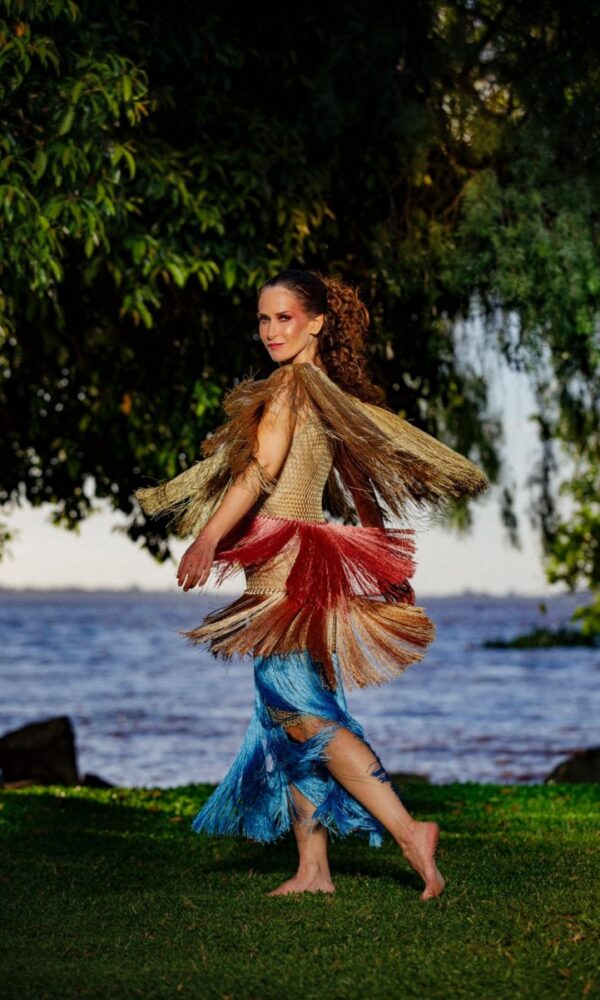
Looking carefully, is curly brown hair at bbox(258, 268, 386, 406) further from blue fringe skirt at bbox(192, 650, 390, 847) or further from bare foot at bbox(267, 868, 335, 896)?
bare foot at bbox(267, 868, 335, 896)

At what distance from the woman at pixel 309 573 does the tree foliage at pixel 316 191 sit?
7.57ft

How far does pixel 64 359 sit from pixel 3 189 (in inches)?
131

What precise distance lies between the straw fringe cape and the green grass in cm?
84

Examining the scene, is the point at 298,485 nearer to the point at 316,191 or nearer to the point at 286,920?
the point at 286,920

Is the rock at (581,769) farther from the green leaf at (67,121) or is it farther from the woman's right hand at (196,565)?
the woman's right hand at (196,565)

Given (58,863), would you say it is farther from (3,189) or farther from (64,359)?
(64,359)

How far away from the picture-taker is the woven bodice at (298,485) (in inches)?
191

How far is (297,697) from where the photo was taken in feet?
15.7

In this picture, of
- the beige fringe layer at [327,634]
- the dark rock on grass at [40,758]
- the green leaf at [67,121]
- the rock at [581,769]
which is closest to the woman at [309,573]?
the beige fringe layer at [327,634]

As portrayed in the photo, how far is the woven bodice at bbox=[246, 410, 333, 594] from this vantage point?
4.85m

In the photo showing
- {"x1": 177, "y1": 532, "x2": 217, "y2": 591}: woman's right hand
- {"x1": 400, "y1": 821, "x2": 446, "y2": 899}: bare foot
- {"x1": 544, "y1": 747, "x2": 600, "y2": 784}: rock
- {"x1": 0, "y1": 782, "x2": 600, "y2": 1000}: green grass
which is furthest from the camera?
{"x1": 544, "y1": 747, "x2": 600, "y2": 784}: rock

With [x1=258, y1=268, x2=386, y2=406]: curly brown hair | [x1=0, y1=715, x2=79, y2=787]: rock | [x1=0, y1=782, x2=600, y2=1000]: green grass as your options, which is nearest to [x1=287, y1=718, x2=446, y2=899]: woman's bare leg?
[x1=0, y1=782, x2=600, y2=1000]: green grass

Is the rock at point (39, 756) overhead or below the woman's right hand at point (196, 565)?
below

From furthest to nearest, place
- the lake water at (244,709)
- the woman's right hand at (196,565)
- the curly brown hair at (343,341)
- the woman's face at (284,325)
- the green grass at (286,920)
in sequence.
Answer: the lake water at (244,709), the curly brown hair at (343,341), the woman's face at (284,325), the woman's right hand at (196,565), the green grass at (286,920)
